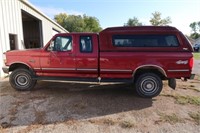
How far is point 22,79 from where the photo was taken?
6.30 metres

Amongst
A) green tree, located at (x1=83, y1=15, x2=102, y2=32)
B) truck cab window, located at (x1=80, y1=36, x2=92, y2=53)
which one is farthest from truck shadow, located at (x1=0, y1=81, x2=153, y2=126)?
green tree, located at (x1=83, y1=15, x2=102, y2=32)

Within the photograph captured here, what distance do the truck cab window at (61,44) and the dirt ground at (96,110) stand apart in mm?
1496

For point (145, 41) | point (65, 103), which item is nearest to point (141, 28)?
point (145, 41)

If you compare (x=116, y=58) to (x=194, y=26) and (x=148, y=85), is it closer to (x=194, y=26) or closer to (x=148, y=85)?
(x=148, y=85)

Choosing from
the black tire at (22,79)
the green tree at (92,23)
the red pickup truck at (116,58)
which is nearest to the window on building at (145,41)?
the red pickup truck at (116,58)

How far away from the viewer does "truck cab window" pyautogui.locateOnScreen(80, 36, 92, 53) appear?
5.85 meters

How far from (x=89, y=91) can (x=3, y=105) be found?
2.66 metres

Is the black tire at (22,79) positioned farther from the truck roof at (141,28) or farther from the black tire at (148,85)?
the black tire at (148,85)

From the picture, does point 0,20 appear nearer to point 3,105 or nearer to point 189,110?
point 3,105

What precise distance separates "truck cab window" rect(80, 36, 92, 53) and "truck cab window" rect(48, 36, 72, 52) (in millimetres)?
395

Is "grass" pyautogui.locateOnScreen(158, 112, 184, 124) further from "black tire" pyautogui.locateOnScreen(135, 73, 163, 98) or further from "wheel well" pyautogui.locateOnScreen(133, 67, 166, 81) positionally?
"wheel well" pyautogui.locateOnScreen(133, 67, 166, 81)

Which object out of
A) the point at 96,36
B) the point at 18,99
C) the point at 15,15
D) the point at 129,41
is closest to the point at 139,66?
the point at 129,41

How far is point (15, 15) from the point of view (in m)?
10.2

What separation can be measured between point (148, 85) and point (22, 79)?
4.20 metres
